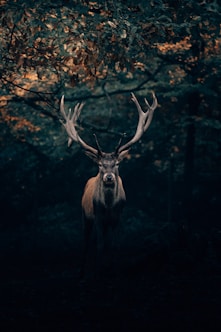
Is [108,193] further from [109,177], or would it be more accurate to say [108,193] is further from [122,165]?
[122,165]

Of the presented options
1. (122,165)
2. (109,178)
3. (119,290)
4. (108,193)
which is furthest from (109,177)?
(122,165)

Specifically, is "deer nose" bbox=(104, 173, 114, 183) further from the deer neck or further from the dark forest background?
the dark forest background

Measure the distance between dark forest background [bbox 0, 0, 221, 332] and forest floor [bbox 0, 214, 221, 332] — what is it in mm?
31

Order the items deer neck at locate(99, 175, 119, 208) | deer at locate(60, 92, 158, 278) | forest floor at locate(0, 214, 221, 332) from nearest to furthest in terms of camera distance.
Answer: forest floor at locate(0, 214, 221, 332) < deer at locate(60, 92, 158, 278) < deer neck at locate(99, 175, 119, 208)

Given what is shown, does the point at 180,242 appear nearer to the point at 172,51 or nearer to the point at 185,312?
the point at 185,312

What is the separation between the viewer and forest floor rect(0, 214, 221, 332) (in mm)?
8821

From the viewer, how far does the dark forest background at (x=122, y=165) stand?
9.85 meters

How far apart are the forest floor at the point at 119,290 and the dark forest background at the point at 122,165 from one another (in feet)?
0.10

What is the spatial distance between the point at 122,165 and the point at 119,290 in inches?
322

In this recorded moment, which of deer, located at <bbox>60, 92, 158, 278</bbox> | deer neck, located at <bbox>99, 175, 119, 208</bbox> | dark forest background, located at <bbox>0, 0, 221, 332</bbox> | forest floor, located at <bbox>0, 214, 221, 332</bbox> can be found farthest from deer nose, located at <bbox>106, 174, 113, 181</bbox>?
forest floor, located at <bbox>0, 214, 221, 332</bbox>

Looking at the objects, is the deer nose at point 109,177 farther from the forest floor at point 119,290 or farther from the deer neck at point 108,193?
the forest floor at point 119,290

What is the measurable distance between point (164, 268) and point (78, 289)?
6.69 feet

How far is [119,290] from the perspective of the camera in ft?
35.6

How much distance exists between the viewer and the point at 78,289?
36.3 feet
